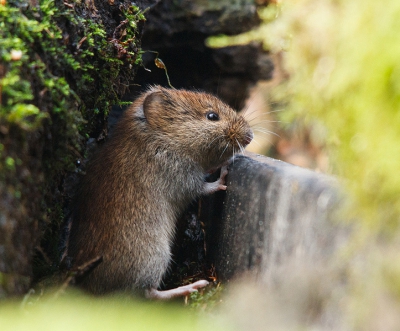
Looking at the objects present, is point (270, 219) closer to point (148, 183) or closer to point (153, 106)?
point (148, 183)

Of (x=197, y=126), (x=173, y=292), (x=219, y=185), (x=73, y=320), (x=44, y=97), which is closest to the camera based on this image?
(x=73, y=320)

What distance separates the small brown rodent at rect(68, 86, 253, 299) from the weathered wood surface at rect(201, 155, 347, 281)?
0.34m

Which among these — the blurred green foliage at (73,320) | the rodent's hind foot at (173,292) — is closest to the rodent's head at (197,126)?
the rodent's hind foot at (173,292)

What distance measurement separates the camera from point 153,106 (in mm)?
4434

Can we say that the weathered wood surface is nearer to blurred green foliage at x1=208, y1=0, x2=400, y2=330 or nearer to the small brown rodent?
blurred green foliage at x1=208, y1=0, x2=400, y2=330

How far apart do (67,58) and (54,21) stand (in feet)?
0.87

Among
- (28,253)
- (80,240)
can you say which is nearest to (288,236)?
(28,253)

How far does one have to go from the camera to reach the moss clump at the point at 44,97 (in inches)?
91.1

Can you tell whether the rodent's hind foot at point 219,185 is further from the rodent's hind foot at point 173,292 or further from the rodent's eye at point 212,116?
the rodent's hind foot at point 173,292

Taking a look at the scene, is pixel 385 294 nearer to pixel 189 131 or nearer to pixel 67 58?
pixel 67 58

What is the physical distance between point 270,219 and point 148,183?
59.2 inches

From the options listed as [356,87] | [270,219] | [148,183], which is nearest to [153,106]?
[148,183]

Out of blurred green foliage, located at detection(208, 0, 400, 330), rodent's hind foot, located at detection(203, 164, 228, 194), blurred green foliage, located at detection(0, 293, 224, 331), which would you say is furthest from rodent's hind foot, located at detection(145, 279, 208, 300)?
blurred green foliage, located at detection(208, 0, 400, 330)

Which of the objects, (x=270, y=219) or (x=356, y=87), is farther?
(x=270, y=219)
